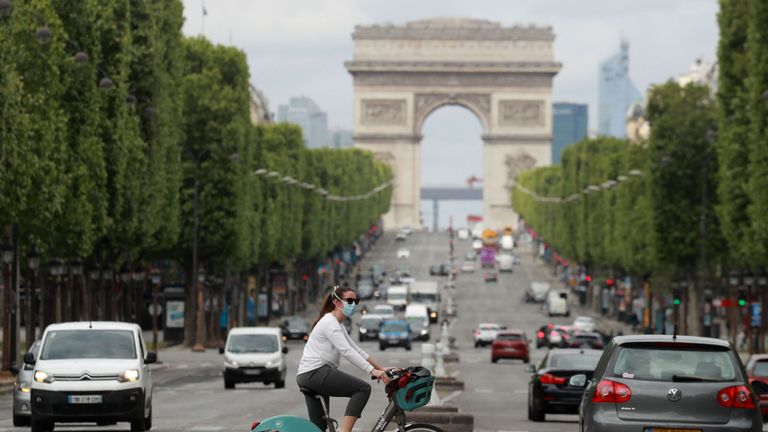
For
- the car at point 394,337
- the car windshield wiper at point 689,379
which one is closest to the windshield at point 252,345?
the car windshield wiper at point 689,379

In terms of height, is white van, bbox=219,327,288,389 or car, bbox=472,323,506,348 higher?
white van, bbox=219,327,288,389

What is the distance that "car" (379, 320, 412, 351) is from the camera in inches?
3563

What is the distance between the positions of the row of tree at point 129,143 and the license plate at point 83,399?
18.6 metres

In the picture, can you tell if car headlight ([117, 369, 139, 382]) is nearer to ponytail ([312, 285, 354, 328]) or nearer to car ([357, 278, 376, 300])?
ponytail ([312, 285, 354, 328])

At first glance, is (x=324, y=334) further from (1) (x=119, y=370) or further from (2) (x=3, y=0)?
(2) (x=3, y=0)

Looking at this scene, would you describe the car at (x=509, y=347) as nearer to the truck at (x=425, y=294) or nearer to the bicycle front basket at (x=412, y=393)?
the truck at (x=425, y=294)

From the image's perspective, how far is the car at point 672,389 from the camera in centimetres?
2027

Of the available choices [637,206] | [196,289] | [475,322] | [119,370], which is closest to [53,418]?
[119,370]

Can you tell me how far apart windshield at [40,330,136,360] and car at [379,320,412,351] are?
193ft

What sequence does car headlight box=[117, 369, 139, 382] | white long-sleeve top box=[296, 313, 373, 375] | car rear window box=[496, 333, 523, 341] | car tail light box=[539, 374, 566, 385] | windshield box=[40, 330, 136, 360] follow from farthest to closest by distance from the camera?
1. car rear window box=[496, 333, 523, 341]
2. car tail light box=[539, 374, 566, 385]
3. windshield box=[40, 330, 136, 360]
4. car headlight box=[117, 369, 139, 382]
5. white long-sleeve top box=[296, 313, 373, 375]

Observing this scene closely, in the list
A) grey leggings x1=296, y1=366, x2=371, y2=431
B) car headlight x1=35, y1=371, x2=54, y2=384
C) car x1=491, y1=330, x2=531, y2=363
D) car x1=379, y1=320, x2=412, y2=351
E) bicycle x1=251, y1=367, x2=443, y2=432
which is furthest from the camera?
car x1=379, y1=320, x2=412, y2=351

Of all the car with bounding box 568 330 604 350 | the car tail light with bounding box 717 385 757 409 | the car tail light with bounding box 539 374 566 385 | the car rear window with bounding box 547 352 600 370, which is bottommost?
the car with bounding box 568 330 604 350

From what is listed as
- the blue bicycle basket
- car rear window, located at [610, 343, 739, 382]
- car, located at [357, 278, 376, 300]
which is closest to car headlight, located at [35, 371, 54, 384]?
car rear window, located at [610, 343, 739, 382]

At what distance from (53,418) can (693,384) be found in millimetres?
12914
